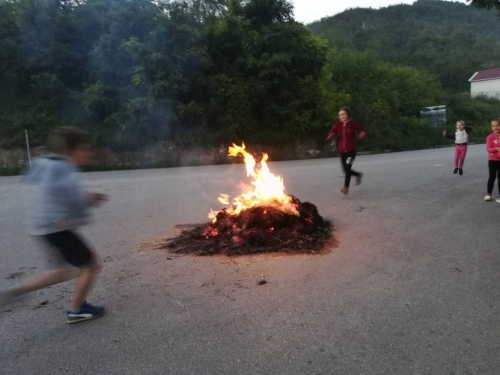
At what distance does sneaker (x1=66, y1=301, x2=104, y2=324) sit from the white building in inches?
2353

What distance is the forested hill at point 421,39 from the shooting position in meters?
50.2

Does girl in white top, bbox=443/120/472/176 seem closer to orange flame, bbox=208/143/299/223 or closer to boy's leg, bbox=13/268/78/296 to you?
orange flame, bbox=208/143/299/223

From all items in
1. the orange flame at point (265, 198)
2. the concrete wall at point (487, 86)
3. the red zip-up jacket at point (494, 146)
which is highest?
the concrete wall at point (487, 86)

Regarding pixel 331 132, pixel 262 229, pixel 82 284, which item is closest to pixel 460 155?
pixel 331 132

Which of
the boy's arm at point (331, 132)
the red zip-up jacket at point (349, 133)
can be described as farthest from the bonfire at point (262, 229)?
the red zip-up jacket at point (349, 133)

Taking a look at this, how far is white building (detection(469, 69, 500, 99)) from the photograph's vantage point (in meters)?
53.7

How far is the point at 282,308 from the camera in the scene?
3.88 metres

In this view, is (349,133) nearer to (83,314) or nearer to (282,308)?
(282,308)

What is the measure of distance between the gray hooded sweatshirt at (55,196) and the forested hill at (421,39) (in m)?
33.3

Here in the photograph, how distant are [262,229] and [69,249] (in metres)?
2.82

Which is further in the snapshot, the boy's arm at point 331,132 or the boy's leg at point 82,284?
the boy's arm at point 331,132

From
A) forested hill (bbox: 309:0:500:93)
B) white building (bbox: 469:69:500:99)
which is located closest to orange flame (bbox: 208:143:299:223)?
forested hill (bbox: 309:0:500:93)

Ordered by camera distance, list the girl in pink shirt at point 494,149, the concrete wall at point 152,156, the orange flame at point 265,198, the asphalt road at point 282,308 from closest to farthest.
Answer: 1. the asphalt road at point 282,308
2. the orange flame at point 265,198
3. the girl in pink shirt at point 494,149
4. the concrete wall at point 152,156

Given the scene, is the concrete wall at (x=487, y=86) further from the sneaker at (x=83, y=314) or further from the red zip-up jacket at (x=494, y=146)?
the sneaker at (x=83, y=314)
